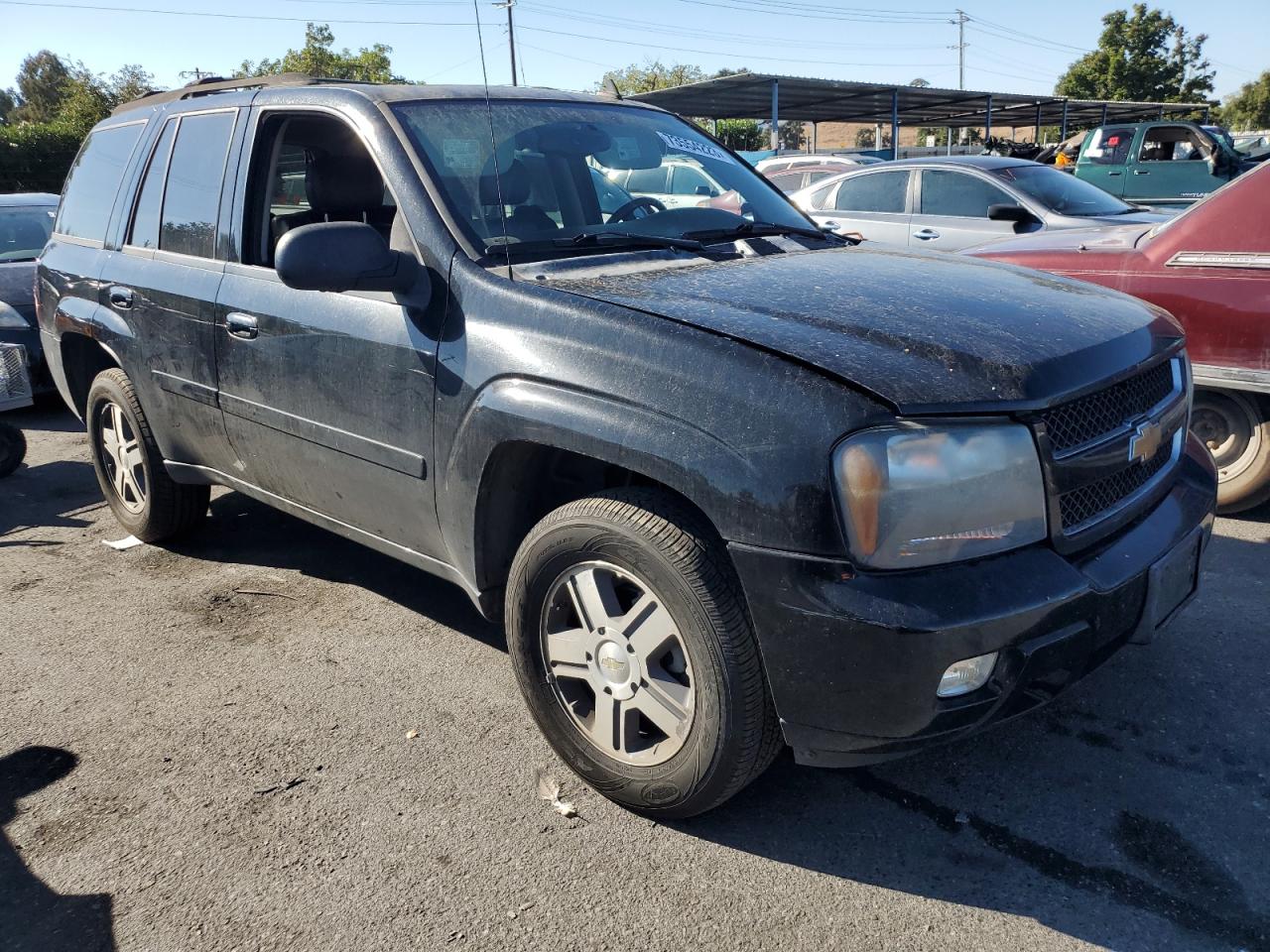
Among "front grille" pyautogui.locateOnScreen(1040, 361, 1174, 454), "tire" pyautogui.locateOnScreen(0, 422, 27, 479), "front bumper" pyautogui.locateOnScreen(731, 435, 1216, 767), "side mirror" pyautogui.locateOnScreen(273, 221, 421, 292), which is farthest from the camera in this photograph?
"tire" pyautogui.locateOnScreen(0, 422, 27, 479)

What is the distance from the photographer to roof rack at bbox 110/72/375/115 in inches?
148

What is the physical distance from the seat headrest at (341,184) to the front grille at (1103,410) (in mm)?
2496

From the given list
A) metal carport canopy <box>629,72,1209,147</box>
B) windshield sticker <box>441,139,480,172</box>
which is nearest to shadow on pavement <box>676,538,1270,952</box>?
windshield sticker <box>441,139,480,172</box>

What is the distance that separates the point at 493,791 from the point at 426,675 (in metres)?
0.77

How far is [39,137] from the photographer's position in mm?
26859

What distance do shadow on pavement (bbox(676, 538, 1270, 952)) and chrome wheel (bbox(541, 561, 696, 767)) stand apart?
30 cm

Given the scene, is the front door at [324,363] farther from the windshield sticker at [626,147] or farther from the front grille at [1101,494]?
the front grille at [1101,494]

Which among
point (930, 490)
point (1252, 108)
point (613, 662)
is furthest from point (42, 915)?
point (1252, 108)

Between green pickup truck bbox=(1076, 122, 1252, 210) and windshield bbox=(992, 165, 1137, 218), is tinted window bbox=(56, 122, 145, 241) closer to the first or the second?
windshield bbox=(992, 165, 1137, 218)

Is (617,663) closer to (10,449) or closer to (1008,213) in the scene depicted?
(10,449)

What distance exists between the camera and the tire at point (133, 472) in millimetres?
4410

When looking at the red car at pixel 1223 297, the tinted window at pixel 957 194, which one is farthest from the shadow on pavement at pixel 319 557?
the tinted window at pixel 957 194

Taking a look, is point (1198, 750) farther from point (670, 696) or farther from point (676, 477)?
point (676, 477)

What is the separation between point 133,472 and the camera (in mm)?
4684
